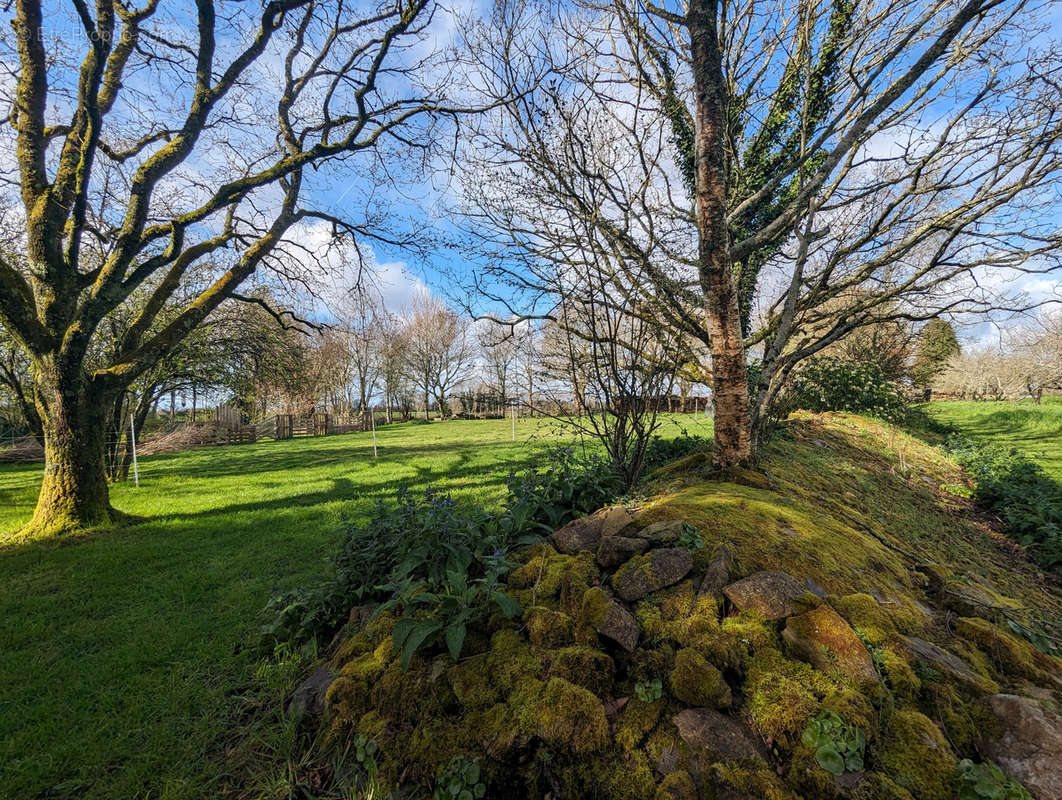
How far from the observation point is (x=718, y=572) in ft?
6.34

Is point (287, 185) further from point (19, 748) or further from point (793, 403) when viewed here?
point (793, 403)

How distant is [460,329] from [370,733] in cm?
3350

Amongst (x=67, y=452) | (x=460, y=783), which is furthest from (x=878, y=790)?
(x=67, y=452)

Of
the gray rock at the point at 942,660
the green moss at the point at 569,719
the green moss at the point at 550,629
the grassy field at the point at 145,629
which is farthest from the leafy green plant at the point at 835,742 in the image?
the grassy field at the point at 145,629

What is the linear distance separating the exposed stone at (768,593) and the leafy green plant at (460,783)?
1290 mm

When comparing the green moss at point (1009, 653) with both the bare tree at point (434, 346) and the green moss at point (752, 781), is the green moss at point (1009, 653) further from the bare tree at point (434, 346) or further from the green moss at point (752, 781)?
the bare tree at point (434, 346)

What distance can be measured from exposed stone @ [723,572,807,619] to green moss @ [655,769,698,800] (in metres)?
0.74

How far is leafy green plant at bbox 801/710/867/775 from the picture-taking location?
1.21 m

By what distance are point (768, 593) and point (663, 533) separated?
22.5 inches

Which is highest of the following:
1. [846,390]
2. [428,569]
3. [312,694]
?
[846,390]

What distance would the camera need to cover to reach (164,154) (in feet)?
19.2

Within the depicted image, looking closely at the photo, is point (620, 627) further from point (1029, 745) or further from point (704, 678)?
point (1029, 745)

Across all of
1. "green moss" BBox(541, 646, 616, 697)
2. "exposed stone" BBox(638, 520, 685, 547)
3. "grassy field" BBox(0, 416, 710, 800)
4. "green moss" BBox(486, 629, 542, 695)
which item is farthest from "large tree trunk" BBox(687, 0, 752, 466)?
"green moss" BBox(486, 629, 542, 695)

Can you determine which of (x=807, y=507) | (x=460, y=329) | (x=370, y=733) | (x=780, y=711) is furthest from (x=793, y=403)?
(x=460, y=329)
